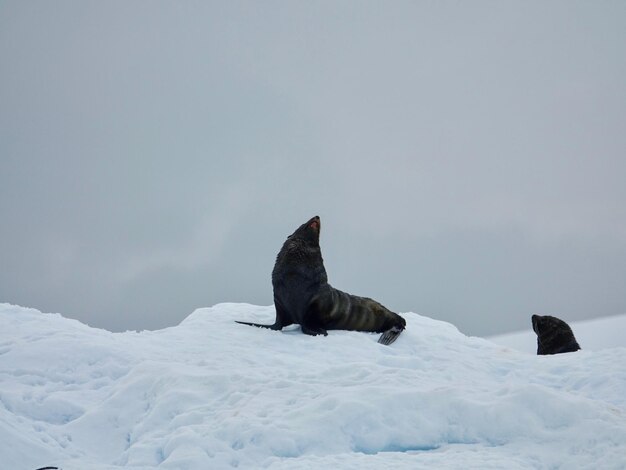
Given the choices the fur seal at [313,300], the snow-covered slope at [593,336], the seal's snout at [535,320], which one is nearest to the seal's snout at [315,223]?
the fur seal at [313,300]

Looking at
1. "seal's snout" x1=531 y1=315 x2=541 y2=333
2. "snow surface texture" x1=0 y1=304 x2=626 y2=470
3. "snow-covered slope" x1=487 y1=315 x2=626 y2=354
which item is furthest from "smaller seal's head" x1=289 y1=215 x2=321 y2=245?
"snow-covered slope" x1=487 y1=315 x2=626 y2=354

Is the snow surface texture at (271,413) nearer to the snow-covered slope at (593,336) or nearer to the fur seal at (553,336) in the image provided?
the fur seal at (553,336)

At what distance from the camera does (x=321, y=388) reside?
21.5 ft

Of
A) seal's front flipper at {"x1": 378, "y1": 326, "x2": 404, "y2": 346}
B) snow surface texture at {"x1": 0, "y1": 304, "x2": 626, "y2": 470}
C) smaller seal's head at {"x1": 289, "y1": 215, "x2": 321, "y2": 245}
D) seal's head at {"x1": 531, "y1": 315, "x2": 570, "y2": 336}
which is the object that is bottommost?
snow surface texture at {"x1": 0, "y1": 304, "x2": 626, "y2": 470}

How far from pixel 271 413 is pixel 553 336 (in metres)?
8.57

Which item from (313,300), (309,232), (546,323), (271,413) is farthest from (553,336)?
(271,413)

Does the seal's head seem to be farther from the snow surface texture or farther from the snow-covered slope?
the snow-covered slope

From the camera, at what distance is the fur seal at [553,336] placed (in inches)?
500

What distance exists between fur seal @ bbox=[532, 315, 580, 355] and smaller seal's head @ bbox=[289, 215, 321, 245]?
16.3 feet

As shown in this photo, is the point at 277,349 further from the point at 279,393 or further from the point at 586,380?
the point at 586,380

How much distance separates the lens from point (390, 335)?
36.0 feet

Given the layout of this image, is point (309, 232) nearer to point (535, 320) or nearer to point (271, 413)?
point (535, 320)

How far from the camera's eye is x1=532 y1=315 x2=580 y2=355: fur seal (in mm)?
12703

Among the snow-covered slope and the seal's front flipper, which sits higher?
the snow-covered slope
